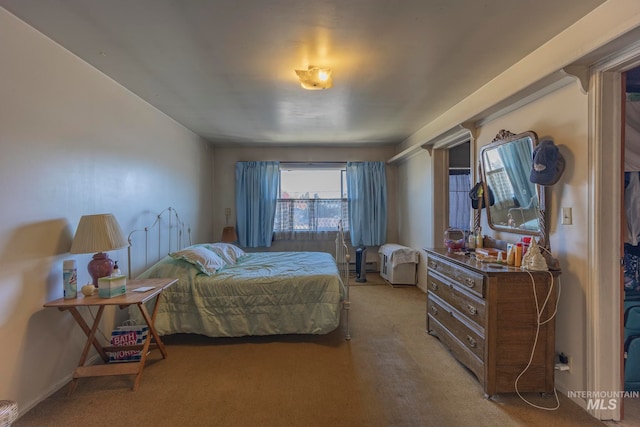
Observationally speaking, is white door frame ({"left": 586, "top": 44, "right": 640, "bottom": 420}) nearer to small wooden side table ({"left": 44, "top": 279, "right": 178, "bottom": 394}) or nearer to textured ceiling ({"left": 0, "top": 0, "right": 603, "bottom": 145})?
textured ceiling ({"left": 0, "top": 0, "right": 603, "bottom": 145})

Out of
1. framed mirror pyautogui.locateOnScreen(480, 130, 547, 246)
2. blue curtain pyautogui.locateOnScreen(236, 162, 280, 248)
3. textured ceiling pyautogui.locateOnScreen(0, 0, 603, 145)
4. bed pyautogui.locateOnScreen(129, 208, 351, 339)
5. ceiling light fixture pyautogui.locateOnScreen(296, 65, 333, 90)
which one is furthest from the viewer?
blue curtain pyautogui.locateOnScreen(236, 162, 280, 248)

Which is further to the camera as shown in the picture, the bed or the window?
the window

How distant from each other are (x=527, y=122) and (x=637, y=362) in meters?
1.82

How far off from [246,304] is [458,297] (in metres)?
1.85

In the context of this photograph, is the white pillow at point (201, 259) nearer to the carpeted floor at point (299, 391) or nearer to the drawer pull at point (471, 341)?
the carpeted floor at point (299, 391)

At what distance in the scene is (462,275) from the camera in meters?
2.39

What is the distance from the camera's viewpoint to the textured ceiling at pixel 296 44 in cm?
176

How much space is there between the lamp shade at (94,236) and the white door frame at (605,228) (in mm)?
3191

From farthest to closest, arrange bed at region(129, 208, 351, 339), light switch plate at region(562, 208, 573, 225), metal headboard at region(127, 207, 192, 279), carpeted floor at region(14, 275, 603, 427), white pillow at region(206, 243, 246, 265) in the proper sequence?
1. white pillow at region(206, 243, 246, 265)
2. metal headboard at region(127, 207, 192, 279)
3. bed at region(129, 208, 351, 339)
4. light switch plate at region(562, 208, 573, 225)
5. carpeted floor at region(14, 275, 603, 427)

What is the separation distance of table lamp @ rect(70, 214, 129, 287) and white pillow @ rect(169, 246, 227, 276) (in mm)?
737

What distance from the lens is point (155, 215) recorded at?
3539 millimetres

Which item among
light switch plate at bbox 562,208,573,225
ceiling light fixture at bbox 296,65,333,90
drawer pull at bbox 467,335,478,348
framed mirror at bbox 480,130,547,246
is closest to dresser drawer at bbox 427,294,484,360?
drawer pull at bbox 467,335,478,348

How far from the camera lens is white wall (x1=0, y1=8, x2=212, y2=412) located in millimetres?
1848

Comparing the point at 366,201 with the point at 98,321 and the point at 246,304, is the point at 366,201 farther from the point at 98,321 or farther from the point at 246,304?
the point at 98,321
